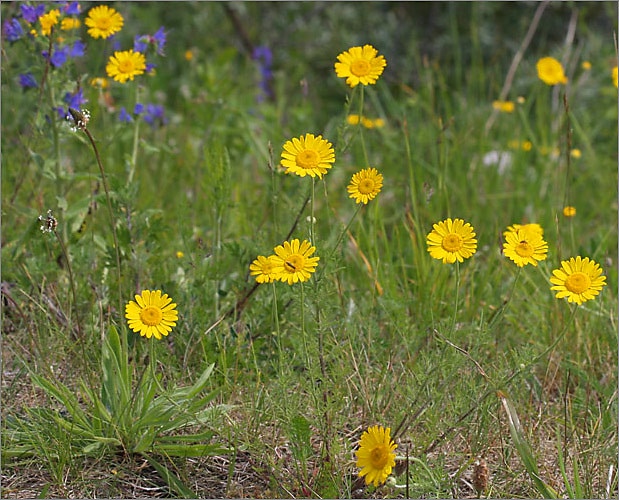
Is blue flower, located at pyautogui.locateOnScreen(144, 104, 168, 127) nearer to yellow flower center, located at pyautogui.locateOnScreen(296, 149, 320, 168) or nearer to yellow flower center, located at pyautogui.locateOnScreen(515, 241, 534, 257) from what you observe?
yellow flower center, located at pyautogui.locateOnScreen(296, 149, 320, 168)

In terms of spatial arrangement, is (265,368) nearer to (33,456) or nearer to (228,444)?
(228,444)

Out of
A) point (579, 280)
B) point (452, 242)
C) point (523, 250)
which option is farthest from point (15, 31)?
point (579, 280)

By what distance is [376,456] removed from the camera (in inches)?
60.0

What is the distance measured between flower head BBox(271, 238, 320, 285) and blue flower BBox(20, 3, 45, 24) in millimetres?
1090

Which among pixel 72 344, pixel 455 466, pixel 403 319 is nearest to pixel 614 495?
pixel 455 466

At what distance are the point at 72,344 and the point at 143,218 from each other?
40 cm

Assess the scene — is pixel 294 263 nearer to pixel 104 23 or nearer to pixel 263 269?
pixel 263 269

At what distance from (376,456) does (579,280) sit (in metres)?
0.50

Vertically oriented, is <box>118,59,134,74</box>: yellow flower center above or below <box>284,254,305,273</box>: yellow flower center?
above

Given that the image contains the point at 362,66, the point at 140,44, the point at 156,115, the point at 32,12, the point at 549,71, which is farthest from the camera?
the point at 156,115

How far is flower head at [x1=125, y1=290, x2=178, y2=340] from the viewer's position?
154cm

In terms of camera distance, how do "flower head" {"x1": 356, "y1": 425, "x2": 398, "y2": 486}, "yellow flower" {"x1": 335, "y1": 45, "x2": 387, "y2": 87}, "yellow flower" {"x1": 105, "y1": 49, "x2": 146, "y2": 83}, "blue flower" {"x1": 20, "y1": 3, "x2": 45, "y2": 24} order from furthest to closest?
"blue flower" {"x1": 20, "y1": 3, "x2": 45, "y2": 24}
"yellow flower" {"x1": 105, "y1": 49, "x2": 146, "y2": 83}
"yellow flower" {"x1": 335, "y1": 45, "x2": 387, "y2": 87}
"flower head" {"x1": 356, "y1": 425, "x2": 398, "y2": 486}

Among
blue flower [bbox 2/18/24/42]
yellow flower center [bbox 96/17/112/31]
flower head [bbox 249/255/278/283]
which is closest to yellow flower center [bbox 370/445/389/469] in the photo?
flower head [bbox 249/255/278/283]

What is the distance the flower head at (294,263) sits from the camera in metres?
1.54
